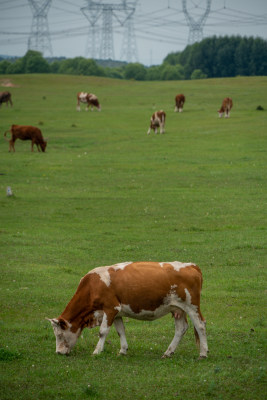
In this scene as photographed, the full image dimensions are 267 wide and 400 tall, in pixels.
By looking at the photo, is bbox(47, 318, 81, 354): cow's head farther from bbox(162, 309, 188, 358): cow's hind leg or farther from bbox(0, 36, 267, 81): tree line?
bbox(0, 36, 267, 81): tree line

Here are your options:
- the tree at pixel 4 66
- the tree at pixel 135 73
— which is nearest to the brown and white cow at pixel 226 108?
the tree at pixel 135 73

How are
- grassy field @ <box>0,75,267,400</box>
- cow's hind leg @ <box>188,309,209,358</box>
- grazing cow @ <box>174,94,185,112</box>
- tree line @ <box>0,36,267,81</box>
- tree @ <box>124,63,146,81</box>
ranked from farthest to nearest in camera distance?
tree @ <box>124,63,146,81</box>
tree line @ <box>0,36,267,81</box>
grazing cow @ <box>174,94,185,112</box>
cow's hind leg @ <box>188,309,209,358</box>
grassy field @ <box>0,75,267,400</box>

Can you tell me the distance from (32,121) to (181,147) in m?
19.8

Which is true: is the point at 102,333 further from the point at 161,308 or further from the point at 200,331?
the point at 200,331

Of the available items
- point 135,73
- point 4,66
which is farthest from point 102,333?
point 135,73

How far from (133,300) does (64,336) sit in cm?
139

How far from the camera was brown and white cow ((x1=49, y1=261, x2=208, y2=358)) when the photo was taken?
10836mm

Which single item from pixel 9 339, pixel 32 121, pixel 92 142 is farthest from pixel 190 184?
pixel 32 121

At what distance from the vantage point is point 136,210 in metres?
26.6

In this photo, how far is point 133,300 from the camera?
35.7 feet

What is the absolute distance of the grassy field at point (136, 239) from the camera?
386 inches

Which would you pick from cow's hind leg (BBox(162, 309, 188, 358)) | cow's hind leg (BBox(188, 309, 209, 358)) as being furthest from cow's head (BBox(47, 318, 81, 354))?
cow's hind leg (BBox(188, 309, 209, 358))

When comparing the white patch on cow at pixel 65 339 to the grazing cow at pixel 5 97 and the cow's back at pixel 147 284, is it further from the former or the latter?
the grazing cow at pixel 5 97

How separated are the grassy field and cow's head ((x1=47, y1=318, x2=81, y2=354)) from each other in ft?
0.96
